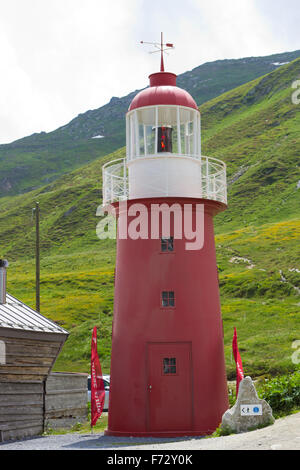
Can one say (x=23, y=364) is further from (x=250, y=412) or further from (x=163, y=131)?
(x=163, y=131)

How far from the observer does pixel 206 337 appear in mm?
19906

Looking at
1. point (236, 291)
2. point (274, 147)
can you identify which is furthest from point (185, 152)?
point (274, 147)

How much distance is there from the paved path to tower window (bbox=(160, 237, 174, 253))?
5.46 meters

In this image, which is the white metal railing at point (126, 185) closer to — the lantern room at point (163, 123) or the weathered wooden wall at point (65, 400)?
the lantern room at point (163, 123)

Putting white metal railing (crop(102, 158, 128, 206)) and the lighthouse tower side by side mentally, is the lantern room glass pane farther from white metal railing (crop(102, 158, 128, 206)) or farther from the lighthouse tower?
white metal railing (crop(102, 158, 128, 206))

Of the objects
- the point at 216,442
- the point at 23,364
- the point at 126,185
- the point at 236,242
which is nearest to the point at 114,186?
the point at 126,185

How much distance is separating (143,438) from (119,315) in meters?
3.73

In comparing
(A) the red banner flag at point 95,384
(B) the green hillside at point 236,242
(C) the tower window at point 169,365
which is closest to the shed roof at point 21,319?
(A) the red banner flag at point 95,384

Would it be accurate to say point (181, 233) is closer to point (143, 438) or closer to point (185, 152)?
point (185, 152)

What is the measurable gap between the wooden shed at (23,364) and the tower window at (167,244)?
443 centimetres

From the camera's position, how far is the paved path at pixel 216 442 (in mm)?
12102

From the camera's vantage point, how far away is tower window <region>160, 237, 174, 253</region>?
20234 mm

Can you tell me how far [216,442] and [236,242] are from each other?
5903 cm

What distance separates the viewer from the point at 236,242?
72.1m
